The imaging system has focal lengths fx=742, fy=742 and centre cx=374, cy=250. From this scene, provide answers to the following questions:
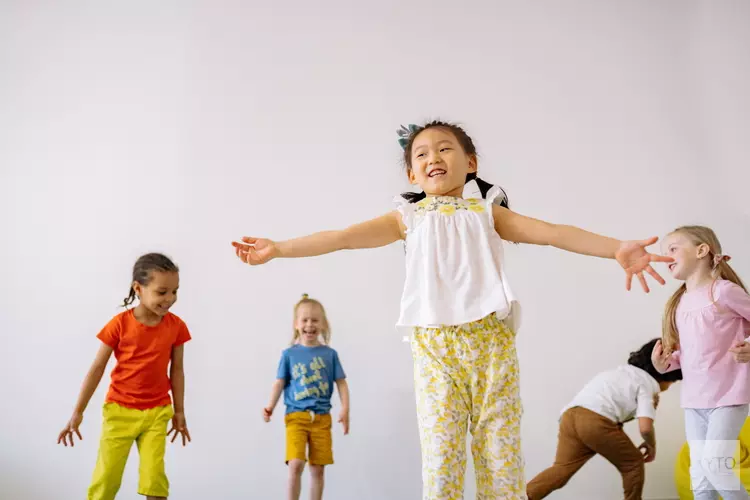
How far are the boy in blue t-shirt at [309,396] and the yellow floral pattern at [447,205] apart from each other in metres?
1.68

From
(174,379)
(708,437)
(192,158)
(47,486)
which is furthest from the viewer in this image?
(192,158)

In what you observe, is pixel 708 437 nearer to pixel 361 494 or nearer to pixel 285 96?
pixel 361 494

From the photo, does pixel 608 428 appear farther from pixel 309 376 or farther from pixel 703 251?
pixel 309 376

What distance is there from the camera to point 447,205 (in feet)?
7.68

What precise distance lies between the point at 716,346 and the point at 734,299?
0.63ft

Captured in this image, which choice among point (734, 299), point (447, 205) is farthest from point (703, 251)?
point (447, 205)

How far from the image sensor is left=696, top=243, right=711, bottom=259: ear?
2.91 m

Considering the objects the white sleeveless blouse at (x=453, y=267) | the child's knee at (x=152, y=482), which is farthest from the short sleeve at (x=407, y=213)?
the child's knee at (x=152, y=482)

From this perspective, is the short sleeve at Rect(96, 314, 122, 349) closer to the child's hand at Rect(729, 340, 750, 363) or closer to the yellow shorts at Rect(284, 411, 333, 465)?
the yellow shorts at Rect(284, 411, 333, 465)

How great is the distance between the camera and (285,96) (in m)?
4.61

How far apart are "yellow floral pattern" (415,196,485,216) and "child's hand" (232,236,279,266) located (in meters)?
0.47

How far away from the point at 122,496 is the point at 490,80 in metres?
3.27

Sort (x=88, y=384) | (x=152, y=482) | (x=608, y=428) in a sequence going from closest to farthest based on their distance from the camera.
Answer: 1. (x=152, y=482)
2. (x=88, y=384)
3. (x=608, y=428)

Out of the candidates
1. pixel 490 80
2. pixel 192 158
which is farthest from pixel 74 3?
pixel 490 80
